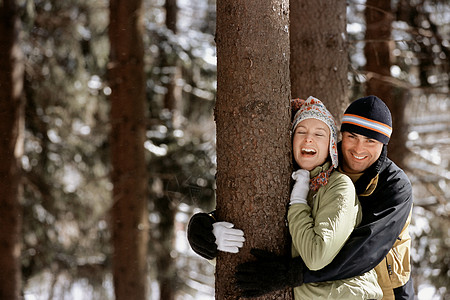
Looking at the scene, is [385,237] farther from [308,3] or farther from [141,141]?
[141,141]

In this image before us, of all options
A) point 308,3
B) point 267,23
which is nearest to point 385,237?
point 267,23

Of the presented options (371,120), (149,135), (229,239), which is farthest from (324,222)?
(149,135)

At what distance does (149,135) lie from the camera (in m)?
8.02

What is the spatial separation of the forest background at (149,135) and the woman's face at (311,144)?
14.9ft

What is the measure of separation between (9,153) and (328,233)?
5892 mm

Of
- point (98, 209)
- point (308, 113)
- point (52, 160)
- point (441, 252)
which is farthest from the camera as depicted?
point (98, 209)

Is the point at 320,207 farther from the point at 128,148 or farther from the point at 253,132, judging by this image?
the point at 128,148

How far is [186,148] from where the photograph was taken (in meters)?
7.82

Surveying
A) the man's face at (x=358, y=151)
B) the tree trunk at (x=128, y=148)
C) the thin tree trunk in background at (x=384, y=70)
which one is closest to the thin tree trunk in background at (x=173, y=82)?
the tree trunk at (x=128, y=148)

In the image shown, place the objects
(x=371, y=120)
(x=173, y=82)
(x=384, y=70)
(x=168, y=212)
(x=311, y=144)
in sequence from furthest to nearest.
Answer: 1. (x=173, y=82)
2. (x=168, y=212)
3. (x=384, y=70)
4. (x=371, y=120)
5. (x=311, y=144)

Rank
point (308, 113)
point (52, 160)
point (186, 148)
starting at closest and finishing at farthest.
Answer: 1. point (308, 113)
2. point (186, 148)
3. point (52, 160)

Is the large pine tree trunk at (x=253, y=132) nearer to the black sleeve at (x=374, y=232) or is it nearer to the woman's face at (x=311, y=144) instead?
the woman's face at (x=311, y=144)

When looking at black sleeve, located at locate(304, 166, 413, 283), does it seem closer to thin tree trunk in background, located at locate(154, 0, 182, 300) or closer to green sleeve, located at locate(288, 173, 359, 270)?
green sleeve, located at locate(288, 173, 359, 270)

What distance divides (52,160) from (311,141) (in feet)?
25.5
